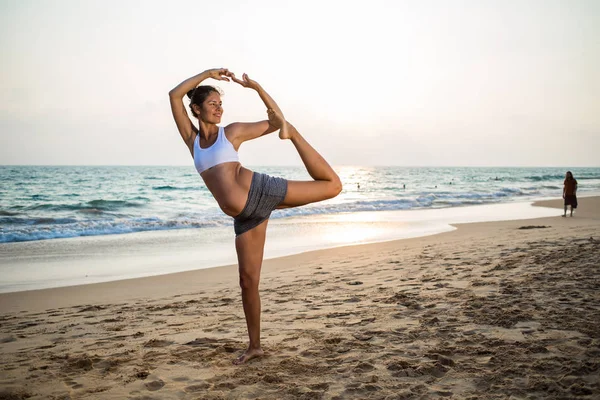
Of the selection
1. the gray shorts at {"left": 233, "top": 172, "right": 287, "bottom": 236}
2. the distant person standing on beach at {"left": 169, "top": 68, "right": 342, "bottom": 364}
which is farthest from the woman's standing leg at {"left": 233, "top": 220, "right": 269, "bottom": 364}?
the gray shorts at {"left": 233, "top": 172, "right": 287, "bottom": 236}

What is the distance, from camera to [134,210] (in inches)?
971

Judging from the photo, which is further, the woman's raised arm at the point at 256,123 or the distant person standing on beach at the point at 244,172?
the woman's raised arm at the point at 256,123

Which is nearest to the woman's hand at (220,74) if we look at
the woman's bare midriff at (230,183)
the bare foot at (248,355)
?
the woman's bare midriff at (230,183)

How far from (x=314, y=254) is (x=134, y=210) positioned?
16.7 meters

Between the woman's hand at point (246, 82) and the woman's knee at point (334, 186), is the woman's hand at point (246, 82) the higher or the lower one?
the higher one

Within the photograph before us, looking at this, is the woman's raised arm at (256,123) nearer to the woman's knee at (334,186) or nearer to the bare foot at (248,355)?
the woman's knee at (334,186)

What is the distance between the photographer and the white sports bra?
348cm

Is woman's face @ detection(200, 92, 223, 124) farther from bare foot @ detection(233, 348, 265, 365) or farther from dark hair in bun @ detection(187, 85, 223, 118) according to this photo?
bare foot @ detection(233, 348, 265, 365)

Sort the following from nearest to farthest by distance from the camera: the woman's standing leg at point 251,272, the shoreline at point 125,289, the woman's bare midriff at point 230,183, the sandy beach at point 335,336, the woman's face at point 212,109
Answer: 1. the sandy beach at point 335,336
2. the woman's bare midriff at point 230,183
3. the woman's face at point 212,109
4. the woman's standing leg at point 251,272
5. the shoreline at point 125,289

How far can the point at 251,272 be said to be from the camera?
3803 mm

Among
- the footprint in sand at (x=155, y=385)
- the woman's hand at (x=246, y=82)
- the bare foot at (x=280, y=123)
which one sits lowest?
the footprint in sand at (x=155, y=385)

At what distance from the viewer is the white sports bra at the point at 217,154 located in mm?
3482

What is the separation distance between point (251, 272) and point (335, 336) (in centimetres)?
106

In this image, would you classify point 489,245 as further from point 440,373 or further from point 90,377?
point 90,377
